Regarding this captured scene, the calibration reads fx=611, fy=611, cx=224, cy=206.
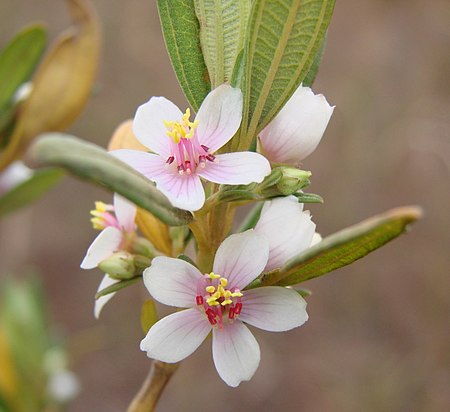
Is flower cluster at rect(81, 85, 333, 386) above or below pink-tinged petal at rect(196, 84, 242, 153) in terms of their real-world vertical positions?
below

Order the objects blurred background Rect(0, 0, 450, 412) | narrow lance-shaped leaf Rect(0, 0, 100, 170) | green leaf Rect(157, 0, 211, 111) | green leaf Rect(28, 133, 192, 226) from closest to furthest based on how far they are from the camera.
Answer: green leaf Rect(28, 133, 192, 226), green leaf Rect(157, 0, 211, 111), narrow lance-shaped leaf Rect(0, 0, 100, 170), blurred background Rect(0, 0, 450, 412)

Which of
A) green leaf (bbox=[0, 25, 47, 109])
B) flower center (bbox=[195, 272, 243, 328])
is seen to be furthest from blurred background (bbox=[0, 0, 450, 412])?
flower center (bbox=[195, 272, 243, 328])

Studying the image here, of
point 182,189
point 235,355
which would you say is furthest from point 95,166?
point 235,355

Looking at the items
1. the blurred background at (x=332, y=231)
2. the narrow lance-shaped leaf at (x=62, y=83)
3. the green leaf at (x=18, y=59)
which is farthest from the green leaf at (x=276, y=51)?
the blurred background at (x=332, y=231)

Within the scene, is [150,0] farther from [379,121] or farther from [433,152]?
[433,152]

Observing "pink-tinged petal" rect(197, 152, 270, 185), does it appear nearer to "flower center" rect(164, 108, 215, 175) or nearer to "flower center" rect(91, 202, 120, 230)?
"flower center" rect(164, 108, 215, 175)

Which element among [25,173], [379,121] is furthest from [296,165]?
[379,121]

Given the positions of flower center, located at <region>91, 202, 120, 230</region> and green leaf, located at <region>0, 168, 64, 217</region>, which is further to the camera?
green leaf, located at <region>0, 168, 64, 217</region>
